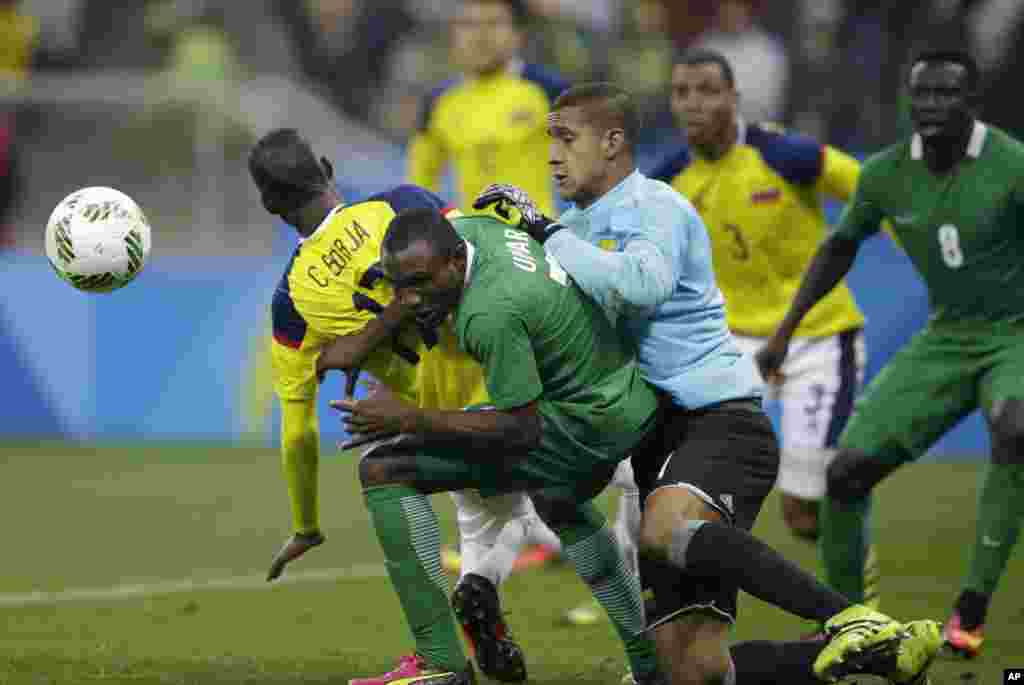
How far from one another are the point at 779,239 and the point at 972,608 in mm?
2506

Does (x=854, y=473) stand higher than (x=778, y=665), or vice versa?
(x=854, y=473)

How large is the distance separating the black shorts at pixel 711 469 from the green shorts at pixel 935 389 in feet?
5.06

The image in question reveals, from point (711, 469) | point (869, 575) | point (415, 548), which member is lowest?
point (869, 575)

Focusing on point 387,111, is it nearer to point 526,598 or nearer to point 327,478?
point 327,478

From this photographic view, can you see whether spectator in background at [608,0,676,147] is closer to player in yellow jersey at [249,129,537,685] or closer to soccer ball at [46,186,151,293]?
player in yellow jersey at [249,129,537,685]

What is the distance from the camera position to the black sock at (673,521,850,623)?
18.1 feet

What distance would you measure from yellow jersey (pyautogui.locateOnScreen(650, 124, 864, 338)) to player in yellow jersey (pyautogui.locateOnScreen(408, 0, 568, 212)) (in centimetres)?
141

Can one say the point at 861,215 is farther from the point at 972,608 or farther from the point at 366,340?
the point at 366,340

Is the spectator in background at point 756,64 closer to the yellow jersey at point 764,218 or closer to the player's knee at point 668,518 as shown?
the yellow jersey at point 764,218

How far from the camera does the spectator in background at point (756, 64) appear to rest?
14.6 metres

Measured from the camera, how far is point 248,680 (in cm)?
642

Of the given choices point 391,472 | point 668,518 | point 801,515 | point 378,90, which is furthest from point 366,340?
point 378,90

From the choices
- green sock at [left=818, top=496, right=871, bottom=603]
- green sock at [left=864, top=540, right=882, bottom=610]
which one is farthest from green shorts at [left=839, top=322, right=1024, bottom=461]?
green sock at [left=864, top=540, right=882, bottom=610]

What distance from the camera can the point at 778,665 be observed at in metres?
5.90
